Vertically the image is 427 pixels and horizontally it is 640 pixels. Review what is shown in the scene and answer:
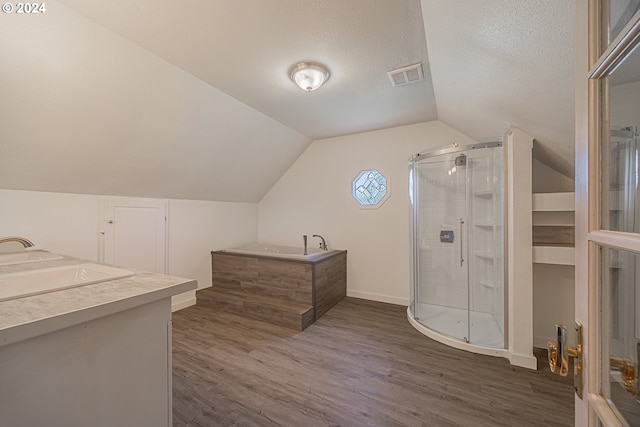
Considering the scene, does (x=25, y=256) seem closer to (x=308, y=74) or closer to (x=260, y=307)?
(x=260, y=307)

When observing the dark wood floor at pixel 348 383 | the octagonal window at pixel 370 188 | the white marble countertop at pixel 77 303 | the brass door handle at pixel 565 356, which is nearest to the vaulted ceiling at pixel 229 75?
the octagonal window at pixel 370 188

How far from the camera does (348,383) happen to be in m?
1.84

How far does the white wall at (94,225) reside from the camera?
2.18 meters

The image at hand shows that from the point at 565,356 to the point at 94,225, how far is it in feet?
11.7

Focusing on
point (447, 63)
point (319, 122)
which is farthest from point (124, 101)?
point (447, 63)

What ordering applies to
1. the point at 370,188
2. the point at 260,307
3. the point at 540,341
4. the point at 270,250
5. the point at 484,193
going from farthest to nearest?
1. the point at 270,250
2. the point at 370,188
3. the point at 260,307
4. the point at 484,193
5. the point at 540,341

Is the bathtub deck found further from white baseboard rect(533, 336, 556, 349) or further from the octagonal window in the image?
white baseboard rect(533, 336, 556, 349)

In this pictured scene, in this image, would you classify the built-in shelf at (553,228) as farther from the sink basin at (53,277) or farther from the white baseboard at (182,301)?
the white baseboard at (182,301)

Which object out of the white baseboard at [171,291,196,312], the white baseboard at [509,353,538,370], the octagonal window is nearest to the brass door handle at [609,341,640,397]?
the white baseboard at [509,353,538,370]

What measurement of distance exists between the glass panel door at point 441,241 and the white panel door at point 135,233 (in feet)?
10.4

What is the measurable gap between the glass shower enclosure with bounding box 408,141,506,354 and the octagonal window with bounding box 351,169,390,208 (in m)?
0.54

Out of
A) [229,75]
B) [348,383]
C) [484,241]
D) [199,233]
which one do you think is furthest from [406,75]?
[199,233]

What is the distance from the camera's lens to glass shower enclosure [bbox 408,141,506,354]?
102 inches

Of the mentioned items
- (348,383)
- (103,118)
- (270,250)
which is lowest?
(348,383)
